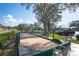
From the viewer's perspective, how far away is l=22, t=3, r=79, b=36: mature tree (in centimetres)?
163

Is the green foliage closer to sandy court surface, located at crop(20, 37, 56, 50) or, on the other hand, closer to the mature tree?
sandy court surface, located at crop(20, 37, 56, 50)

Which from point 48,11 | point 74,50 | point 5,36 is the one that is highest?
point 48,11

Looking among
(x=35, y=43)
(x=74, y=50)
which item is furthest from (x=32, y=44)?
(x=74, y=50)

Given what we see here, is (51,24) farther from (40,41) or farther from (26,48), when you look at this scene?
(26,48)

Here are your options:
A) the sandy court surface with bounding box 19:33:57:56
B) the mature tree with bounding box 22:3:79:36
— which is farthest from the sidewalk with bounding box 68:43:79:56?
the mature tree with bounding box 22:3:79:36

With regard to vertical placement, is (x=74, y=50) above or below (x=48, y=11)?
below

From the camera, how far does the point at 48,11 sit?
1.66 meters

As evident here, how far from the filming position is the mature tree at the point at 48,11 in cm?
163

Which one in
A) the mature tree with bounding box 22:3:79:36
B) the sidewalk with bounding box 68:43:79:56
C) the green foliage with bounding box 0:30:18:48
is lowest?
the sidewalk with bounding box 68:43:79:56

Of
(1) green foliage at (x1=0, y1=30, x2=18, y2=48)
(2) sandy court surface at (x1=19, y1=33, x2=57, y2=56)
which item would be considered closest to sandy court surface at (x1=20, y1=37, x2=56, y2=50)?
(2) sandy court surface at (x1=19, y1=33, x2=57, y2=56)

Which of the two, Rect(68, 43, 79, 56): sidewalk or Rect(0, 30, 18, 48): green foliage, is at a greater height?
Rect(0, 30, 18, 48): green foliage

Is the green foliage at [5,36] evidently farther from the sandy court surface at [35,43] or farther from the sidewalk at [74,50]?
the sidewalk at [74,50]

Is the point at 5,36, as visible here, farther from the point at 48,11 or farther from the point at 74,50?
the point at 74,50

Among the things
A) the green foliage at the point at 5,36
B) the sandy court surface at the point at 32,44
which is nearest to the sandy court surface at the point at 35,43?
the sandy court surface at the point at 32,44
